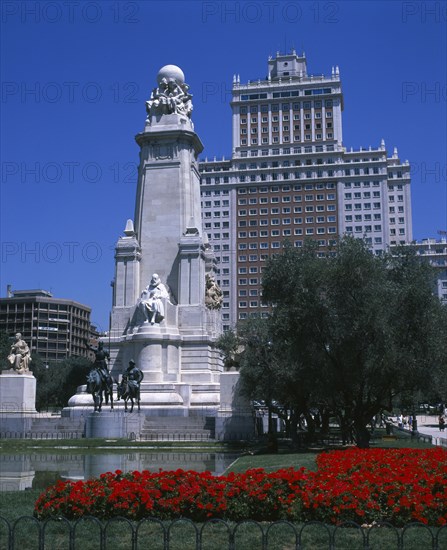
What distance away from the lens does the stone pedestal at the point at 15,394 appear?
43.9 metres

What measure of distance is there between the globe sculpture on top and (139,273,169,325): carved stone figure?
13.5 m

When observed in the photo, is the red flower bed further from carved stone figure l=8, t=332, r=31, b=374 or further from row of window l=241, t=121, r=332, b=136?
row of window l=241, t=121, r=332, b=136

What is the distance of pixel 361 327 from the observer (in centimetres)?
2927

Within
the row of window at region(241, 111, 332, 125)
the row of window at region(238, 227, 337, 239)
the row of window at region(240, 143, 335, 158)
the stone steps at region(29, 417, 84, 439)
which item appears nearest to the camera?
the stone steps at region(29, 417, 84, 439)

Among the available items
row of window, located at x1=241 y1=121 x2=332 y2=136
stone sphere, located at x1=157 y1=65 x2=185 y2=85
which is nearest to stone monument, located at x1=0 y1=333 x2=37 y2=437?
stone sphere, located at x1=157 y1=65 x2=185 y2=85

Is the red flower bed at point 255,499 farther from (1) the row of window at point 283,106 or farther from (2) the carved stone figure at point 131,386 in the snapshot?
(1) the row of window at point 283,106

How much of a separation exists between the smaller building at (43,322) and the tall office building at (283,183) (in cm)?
3792

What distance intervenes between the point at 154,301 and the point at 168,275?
360 cm

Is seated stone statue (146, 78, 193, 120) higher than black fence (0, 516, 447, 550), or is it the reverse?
seated stone statue (146, 78, 193, 120)

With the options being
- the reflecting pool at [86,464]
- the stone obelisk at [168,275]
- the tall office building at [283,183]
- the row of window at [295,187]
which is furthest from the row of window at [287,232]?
the reflecting pool at [86,464]

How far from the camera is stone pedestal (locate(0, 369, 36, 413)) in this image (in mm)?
43906

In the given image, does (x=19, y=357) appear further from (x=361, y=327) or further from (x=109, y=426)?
(x=361, y=327)

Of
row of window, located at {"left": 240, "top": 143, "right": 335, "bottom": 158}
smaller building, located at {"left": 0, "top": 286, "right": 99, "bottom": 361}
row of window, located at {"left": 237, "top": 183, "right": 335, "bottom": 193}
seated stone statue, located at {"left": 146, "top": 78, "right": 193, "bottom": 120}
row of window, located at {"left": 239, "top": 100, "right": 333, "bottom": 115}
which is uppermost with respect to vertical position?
row of window, located at {"left": 239, "top": 100, "right": 333, "bottom": 115}

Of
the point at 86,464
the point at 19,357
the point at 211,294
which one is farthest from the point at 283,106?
the point at 86,464
